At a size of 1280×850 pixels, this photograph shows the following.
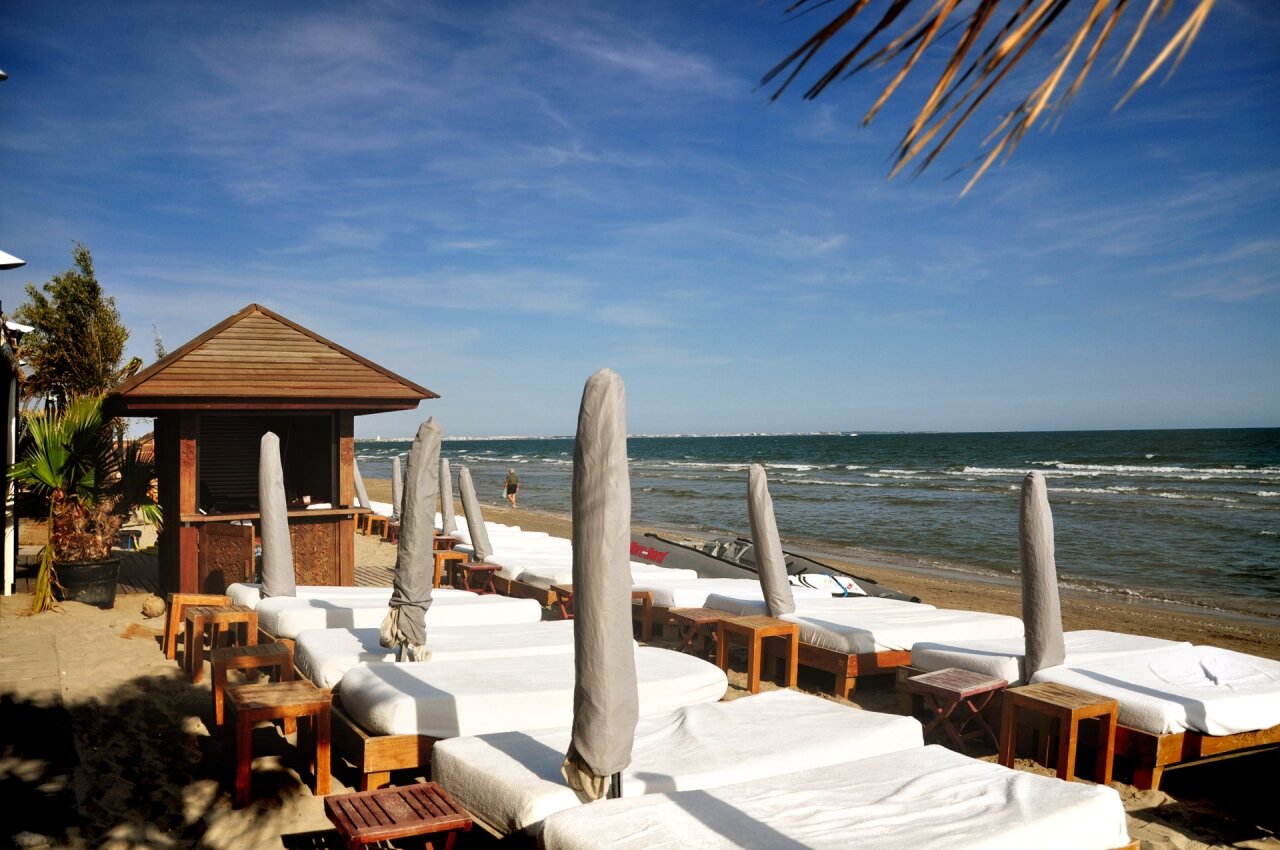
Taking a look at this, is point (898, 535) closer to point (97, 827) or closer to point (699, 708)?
point (699, 708)

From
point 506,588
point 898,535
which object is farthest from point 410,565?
point 898,535

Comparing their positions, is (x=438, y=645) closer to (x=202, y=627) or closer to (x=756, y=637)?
(x=202, y=627)

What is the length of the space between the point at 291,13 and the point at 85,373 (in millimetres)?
9775

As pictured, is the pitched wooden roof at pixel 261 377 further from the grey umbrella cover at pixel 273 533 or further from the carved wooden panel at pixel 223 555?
the grey umbrella cover at pixel 273 533

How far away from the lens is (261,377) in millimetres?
10445

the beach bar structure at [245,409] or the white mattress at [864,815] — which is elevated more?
the beach bar structure at [245,409]

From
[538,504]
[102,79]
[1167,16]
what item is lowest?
[538,504]

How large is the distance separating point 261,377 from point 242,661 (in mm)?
5131

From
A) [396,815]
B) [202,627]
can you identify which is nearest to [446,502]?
[202,627]

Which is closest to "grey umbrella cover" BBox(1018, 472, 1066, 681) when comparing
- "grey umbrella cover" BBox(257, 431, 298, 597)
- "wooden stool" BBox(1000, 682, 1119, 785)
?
"wooden stool" BBox(1000, 682, 1119, 785)

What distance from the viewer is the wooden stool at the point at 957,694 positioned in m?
5.83

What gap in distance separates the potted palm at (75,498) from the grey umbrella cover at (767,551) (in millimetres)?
7010

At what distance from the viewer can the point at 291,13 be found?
12.4 metres

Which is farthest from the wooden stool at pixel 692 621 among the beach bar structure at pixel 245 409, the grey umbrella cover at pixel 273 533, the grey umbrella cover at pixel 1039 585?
the beach bar structure at pixel 245 409
